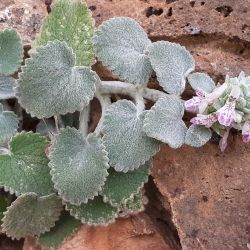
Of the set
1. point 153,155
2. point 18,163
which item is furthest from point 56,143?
point 153,155

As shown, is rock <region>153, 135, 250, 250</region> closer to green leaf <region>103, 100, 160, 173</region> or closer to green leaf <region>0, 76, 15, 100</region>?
green leaf <region>103, 100, 160, 173</region>

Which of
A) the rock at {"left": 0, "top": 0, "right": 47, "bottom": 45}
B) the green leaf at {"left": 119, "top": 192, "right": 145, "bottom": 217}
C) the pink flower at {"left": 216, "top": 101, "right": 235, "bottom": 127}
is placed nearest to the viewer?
the pink flower at {"left": 216, "top": 101, "right": 235, "bottom": 127}

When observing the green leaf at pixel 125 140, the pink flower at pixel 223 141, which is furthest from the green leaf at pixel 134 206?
the pink flower at pixel 223 141

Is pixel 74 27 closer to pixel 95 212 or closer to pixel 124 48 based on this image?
pixel 124 48

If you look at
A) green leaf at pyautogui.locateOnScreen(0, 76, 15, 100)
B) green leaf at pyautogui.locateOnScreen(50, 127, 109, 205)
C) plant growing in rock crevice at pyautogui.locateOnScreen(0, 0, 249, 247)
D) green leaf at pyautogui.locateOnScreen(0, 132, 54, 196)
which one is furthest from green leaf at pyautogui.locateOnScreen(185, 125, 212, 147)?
green leaf at pyautogui.locateOnScreen(0, 76, 15, 100)

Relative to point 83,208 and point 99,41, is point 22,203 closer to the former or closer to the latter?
point 83,208

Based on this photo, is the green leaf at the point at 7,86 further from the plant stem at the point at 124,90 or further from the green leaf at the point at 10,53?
the plant stem at the point at 124,90

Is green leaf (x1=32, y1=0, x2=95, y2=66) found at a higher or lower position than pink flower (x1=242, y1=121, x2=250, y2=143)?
higher
